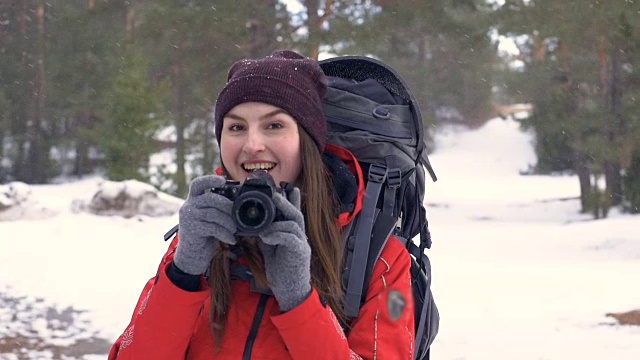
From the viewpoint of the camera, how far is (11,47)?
26188 mm

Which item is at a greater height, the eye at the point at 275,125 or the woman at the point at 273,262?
the eye at the point at 275,125

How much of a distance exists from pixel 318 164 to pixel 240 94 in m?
0.31

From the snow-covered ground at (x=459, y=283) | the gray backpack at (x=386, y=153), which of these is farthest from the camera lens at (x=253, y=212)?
the snow-covered ground at (x=459, y=283)

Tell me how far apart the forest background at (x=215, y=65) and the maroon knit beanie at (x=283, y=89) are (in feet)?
39.9

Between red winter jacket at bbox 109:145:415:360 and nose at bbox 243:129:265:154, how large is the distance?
1.07ft

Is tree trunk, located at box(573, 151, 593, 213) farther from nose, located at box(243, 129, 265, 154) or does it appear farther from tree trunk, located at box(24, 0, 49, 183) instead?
tree trunk, located at box(24, 0, 49, 183)

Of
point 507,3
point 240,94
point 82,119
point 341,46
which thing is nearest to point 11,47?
point 82,119

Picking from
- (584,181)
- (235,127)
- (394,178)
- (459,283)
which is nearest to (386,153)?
(394,178)

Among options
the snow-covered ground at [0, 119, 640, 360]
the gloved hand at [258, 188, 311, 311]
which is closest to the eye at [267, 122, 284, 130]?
the gloved hand at [258, 188, 311, 311]

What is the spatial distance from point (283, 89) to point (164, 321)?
2.43 ft

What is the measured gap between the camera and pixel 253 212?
1632 mm

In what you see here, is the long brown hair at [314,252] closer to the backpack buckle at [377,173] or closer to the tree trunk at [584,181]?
the backpack buckle at [377,173]

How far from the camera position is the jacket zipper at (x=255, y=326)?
1789 mm

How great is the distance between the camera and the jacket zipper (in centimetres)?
179
